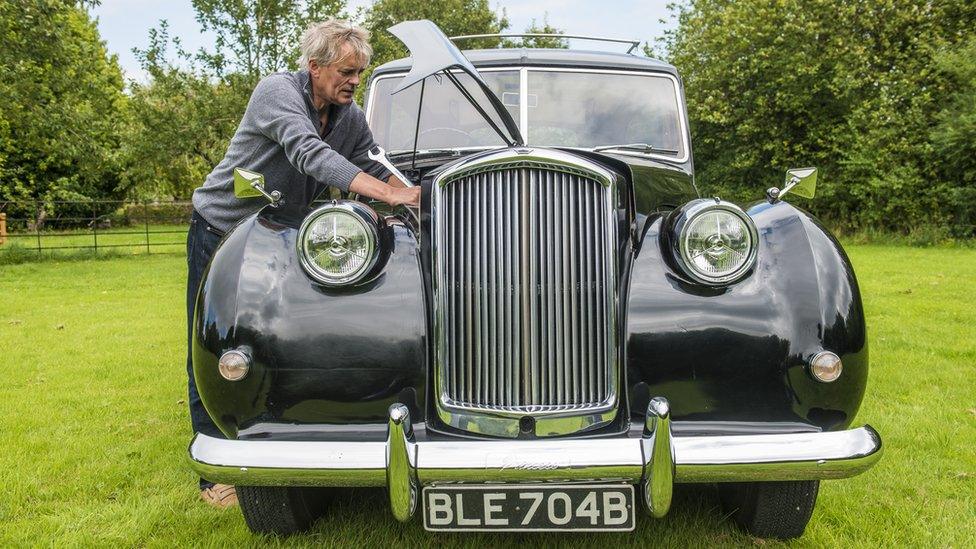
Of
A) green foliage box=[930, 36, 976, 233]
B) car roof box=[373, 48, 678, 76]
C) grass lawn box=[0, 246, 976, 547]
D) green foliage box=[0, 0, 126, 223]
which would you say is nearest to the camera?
grass lawn box=[0, 246, 976, 547]

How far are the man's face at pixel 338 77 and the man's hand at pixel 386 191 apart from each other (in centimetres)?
59

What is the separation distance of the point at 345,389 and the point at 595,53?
279cm

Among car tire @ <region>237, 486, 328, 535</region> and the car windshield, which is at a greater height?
the car windshield

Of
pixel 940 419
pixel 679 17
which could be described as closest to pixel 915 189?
pixel 679 17

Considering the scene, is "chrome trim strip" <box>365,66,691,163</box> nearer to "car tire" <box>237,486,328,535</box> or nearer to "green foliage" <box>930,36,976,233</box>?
"car tire" <box>237,486,328,535</box>

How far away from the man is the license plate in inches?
41.4

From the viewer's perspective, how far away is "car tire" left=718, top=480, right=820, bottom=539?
8.01ft

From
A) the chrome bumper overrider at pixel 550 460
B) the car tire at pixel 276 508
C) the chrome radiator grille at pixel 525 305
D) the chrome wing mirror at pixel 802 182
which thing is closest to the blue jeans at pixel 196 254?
the car tire at pixel 276 508

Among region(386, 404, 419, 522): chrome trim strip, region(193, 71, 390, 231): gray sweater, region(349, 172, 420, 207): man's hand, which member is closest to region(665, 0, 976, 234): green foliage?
region(193, 71, 390, 231): gray sweater

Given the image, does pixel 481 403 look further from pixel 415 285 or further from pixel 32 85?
pixel 32 85

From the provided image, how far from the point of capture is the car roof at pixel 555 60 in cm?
390

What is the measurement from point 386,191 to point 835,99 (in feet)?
63.6

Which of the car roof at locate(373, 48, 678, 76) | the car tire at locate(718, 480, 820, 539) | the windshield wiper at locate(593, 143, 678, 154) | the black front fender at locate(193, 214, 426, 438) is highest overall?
the car roof at locate(373, 48, 678, 76)

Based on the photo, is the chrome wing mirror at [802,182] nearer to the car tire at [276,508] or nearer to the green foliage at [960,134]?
the car tire at [276,508]
